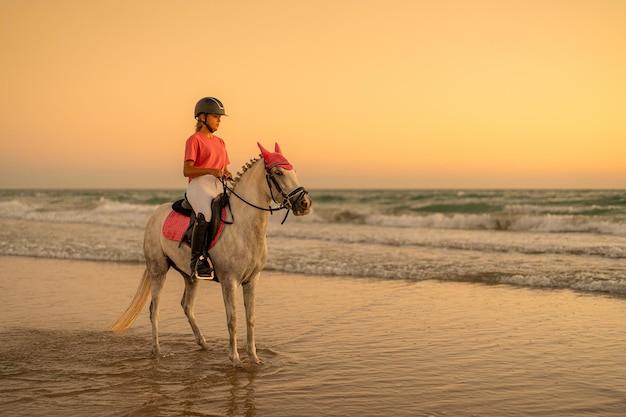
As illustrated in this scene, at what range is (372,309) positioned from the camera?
8500mm

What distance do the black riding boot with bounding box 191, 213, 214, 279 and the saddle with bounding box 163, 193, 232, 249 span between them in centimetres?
6

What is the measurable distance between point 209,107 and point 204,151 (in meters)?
0.44

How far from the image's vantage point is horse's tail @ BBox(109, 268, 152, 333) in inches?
262

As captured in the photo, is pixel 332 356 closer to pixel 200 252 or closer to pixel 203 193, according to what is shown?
pixel 200 252

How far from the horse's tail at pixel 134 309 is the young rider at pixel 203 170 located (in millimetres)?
1157

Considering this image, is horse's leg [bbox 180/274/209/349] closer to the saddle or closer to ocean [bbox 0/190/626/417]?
ocean [bbox 0/190/626/417]

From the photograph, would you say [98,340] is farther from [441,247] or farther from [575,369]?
[441,247]

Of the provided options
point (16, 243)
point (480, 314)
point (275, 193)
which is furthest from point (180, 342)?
point (16, 243)

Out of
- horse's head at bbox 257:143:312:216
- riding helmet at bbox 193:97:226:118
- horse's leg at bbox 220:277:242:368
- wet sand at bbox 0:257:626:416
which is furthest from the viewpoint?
riding helmet at bbox 193:97:226:118

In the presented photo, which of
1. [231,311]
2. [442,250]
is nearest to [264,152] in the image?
[231,311]

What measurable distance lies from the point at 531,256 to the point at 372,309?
24.3 feet

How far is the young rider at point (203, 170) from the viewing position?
571cm

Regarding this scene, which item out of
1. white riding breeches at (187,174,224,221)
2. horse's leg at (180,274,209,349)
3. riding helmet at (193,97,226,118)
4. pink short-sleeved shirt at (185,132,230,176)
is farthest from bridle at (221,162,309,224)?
horse's leg at (180,274,209,349)

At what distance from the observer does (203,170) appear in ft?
18.7
